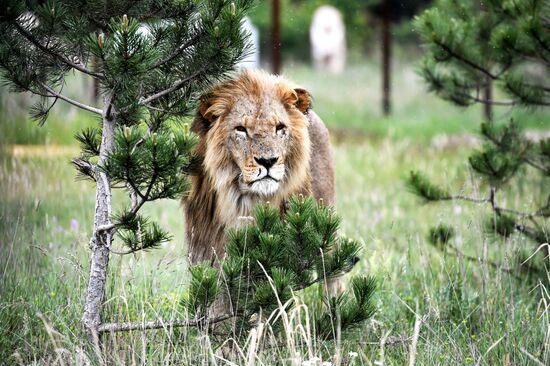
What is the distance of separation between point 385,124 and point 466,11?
1248 centimetres

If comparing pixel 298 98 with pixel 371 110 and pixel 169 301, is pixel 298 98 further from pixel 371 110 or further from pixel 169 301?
pixel 371 110

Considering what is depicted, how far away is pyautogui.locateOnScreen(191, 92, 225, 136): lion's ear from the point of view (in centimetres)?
512

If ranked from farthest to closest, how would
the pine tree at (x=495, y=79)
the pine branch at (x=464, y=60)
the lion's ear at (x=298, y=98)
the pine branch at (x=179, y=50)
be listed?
the pine branch at (x=464, y=60) → the pine tree at (x=495, y=79) → the lion's ear at (x=298, y=98) → the pine branch at (x=179, y=50)

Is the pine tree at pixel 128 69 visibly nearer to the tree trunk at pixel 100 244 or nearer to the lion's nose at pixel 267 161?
the tree trunk at pixel 100 244

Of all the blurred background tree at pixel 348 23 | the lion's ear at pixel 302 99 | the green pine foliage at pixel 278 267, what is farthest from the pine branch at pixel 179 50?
the blurred background tree at pixel 348 23

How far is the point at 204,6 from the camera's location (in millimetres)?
4285

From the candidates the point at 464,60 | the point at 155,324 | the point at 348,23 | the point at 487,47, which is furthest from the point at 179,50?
the point at 348,23

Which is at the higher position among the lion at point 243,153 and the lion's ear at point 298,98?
the lion's ear at point 298,98

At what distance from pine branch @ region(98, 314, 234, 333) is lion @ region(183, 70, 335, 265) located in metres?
0.66

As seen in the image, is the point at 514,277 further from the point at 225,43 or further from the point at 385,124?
the point at 385,124

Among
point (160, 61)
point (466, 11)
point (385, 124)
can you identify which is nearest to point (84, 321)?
point (160, 61)

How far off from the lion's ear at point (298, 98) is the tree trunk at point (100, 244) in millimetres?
1168

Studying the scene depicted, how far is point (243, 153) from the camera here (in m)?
5.00

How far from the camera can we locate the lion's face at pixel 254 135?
4941 millimetres
